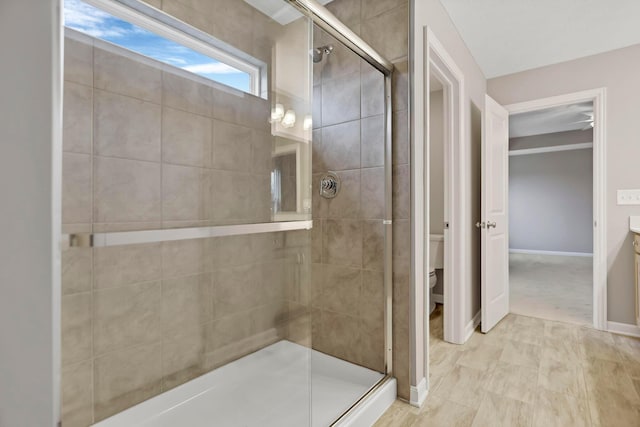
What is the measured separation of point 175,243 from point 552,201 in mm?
8396

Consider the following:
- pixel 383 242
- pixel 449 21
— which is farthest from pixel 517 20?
pixel 383 242

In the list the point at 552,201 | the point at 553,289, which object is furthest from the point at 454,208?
the point at 552,201

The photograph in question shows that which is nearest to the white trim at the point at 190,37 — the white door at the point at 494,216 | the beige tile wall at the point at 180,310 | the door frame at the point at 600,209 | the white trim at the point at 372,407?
the beige tile wall at the point at 180,310

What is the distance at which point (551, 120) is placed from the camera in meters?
5.24

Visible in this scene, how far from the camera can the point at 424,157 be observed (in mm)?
1791

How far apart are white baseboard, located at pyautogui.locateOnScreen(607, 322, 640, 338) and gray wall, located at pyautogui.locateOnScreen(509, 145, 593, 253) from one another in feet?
17.1

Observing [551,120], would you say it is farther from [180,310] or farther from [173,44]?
[180,310]

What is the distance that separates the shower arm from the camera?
4.31ft

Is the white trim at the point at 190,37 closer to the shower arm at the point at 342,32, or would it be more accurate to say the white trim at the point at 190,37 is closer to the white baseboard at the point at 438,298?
the shower arm at the point at 342,32

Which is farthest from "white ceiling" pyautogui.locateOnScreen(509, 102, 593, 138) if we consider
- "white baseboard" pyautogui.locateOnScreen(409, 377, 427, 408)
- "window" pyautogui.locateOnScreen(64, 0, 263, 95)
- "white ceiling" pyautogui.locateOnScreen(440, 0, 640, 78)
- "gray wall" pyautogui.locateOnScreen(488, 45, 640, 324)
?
"window" pyautogui.locateOnScreen(64, 0, 263, 95)

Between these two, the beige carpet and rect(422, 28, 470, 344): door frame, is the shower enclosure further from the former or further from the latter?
the beige carpet

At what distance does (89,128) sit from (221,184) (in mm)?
513

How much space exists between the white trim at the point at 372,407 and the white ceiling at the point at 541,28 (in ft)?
8.08

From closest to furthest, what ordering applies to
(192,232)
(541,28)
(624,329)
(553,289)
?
(192,232)
(541,28)
(624,329)
(553,289)
